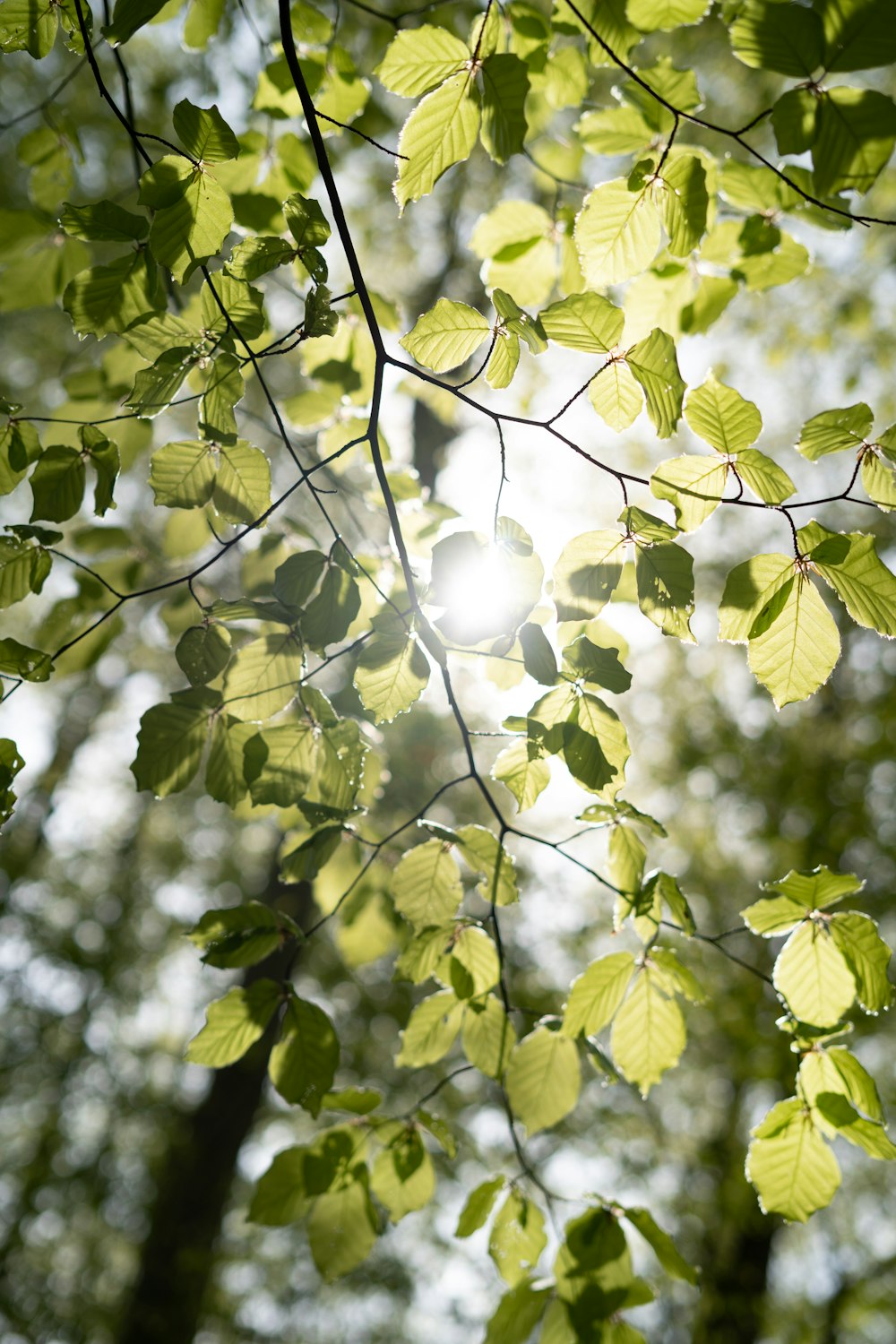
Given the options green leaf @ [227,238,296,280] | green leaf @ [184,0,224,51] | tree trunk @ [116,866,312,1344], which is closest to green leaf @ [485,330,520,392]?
green leaf @ [227,238,296,280]

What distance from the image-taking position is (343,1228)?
47.1 inches

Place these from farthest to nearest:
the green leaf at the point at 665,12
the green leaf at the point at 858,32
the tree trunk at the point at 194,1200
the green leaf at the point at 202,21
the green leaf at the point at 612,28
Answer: the tree trunk at the point at 194,1200 → the green leaf at the point at 202,21 → the green leaf at the point at 612,28 → the green leaf at the point at 665,12 → the green leaf at the point at 858,32

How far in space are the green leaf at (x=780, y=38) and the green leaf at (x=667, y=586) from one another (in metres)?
0.45

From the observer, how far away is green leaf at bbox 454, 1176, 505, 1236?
1.21 meters

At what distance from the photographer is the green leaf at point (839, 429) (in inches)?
34.2

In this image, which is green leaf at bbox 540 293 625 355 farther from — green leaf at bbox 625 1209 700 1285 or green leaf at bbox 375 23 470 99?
green leaf at bbox 625 1209 700 1285

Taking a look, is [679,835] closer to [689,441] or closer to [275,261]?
[689,441]

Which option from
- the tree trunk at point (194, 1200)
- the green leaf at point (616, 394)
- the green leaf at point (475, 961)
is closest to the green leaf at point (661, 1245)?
the green leaf at point (475, 961)

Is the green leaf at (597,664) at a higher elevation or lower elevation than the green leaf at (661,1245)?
higher

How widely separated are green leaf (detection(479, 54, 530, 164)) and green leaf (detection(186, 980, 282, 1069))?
117 centimetres

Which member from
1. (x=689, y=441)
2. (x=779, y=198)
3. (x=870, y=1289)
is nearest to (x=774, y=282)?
(x=779, y=198)

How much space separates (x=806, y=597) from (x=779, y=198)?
3.19 feet

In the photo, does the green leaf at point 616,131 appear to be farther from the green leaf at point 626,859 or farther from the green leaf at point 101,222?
the green leaf at point 626,859

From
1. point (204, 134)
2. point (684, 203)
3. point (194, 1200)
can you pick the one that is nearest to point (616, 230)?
point (684, 203)
